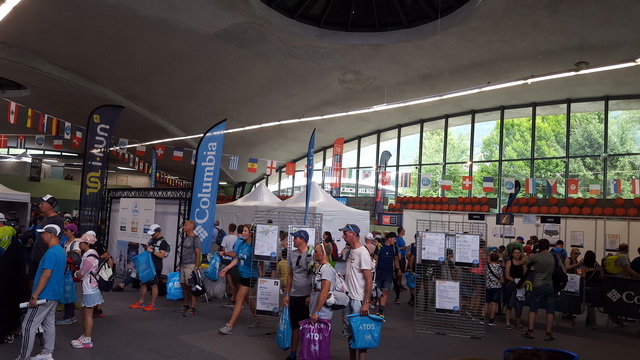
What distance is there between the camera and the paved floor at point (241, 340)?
543 centimetres

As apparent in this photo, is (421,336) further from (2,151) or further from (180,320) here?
(2,151)

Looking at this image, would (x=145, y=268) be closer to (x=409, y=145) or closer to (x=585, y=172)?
(x=585, y=172)

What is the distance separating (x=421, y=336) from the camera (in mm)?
6910

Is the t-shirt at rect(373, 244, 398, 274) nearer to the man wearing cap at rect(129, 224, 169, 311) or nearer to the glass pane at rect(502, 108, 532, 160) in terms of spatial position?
the man wearing cap at rect(129, 224, 169, 311)

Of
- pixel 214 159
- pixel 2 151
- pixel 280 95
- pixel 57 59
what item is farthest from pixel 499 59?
pixel 2 151

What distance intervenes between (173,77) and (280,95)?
3.76 metres

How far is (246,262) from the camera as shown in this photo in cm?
672

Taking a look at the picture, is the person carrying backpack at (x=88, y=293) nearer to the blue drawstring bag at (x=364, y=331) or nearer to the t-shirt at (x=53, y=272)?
the t-shirt at (x=53, y=272)

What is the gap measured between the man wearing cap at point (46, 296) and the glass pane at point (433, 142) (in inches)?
689

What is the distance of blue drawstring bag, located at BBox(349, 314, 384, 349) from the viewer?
4.55 m

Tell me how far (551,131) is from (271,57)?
10.9 m

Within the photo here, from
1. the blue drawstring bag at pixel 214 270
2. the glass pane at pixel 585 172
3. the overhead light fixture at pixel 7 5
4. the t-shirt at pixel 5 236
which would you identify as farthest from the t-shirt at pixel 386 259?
the glass pane at pixel 585 172

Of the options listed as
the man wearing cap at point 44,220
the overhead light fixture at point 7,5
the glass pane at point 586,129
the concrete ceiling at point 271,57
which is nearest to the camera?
the overhead light fixture at point 7,5

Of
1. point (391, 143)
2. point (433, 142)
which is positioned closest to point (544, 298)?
point (433, 142)
